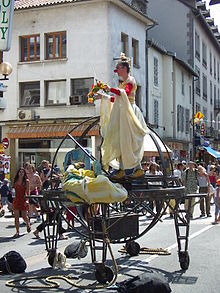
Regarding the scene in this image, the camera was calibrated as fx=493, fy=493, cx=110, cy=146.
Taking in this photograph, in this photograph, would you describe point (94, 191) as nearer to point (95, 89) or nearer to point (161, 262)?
point (95, 89)

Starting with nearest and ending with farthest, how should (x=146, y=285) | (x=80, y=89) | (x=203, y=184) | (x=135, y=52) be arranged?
1. (x=146, y=285)
2. (x=203, y=184)
3. (x=80, y=89)
4. (x=135, y=52)

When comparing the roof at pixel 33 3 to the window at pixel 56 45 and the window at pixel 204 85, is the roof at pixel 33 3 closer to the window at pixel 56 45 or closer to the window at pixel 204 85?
the window at pixel 56 45

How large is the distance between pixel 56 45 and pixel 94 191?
21.8 m

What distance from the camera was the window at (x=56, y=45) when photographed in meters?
26.6

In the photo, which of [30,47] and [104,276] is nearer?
[104,276]

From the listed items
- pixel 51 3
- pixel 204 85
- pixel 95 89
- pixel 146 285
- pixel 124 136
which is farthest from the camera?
pixel 204 85

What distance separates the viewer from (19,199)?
11.9 meters

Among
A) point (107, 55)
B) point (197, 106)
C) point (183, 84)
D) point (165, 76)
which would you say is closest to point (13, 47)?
point (107, 55)

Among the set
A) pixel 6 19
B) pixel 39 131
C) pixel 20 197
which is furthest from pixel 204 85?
pixel 20 197

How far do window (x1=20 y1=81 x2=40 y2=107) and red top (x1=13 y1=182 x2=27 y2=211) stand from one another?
15280 millimetres

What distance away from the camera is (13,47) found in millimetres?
27484

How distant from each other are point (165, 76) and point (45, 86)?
32.2 ft

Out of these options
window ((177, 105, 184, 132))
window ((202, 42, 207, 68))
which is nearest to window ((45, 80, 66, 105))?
window ((177, 105, 184, 132))

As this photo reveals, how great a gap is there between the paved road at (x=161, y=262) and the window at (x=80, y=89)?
14070 millimetres
